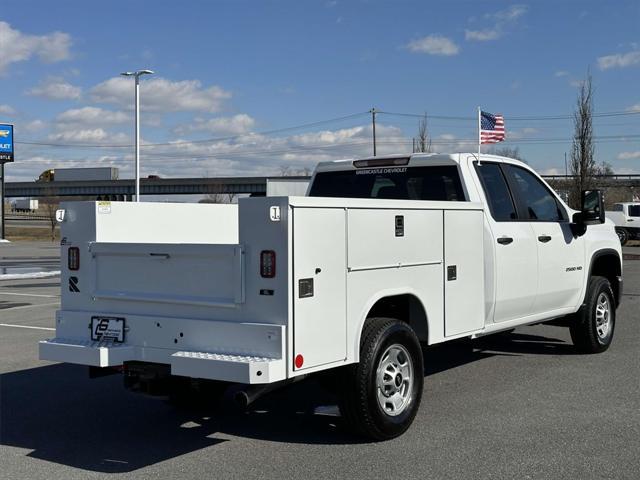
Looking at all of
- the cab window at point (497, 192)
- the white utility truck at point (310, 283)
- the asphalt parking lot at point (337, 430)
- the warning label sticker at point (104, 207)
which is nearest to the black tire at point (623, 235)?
the asphalt parking lot at point (337, 430)

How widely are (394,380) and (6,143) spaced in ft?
184

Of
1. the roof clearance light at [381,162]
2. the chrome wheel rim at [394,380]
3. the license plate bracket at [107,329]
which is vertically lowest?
the chrome wheel rim at [394,380]

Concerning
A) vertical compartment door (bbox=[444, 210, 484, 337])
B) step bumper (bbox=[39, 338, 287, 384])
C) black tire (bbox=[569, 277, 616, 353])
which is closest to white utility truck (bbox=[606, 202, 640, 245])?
black tire (bbox=[569, 277, 616, 353])

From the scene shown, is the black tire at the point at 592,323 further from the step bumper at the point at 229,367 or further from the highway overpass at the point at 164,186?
the highway overpass at the point at 164,186

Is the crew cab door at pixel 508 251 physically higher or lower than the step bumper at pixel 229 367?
higher

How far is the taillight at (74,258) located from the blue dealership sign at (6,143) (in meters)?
54.6

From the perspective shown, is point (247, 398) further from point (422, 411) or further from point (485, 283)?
point (485, 283)

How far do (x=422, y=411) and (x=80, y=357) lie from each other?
287cm

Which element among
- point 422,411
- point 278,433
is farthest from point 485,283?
point 278,433

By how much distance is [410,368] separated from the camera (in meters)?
5.87

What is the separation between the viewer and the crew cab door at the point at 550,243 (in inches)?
309

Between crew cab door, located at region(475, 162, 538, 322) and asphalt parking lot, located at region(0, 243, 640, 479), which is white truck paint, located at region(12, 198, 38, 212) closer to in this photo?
asphalt parking lot, located at region(0, 243, 640, 479)

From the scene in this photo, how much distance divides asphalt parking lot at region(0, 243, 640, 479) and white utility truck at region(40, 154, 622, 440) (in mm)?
449

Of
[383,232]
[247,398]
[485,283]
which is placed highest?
[383,232]
